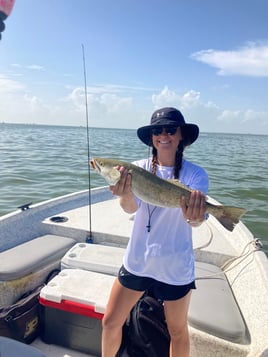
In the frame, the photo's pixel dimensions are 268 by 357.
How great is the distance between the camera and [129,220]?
17.7 ft

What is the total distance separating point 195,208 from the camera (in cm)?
242

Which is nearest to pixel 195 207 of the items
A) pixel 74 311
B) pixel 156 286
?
pixel 156 286

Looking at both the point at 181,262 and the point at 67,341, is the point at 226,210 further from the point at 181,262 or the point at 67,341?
the point at 67,341

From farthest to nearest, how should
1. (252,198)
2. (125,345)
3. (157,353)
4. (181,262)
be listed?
(252,198) → (125,345) → (157,353) → (181,262)

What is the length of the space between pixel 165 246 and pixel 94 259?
5.80ft

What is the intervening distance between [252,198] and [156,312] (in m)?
10.4

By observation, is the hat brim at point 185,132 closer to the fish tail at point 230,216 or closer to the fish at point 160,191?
the fish at point 160,191

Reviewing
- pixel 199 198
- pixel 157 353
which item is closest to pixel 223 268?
pixel 157 353

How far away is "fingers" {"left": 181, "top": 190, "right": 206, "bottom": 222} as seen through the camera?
242cm

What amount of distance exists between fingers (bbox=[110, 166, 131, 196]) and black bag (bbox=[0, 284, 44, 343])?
181 cm

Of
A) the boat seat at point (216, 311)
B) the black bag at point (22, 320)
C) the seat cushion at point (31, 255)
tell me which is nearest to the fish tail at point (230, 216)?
the boat seat at point (216, 311)

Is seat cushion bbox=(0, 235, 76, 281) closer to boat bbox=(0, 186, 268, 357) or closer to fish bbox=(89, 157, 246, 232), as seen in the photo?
boat bbox=(0, 186, 268, 357)

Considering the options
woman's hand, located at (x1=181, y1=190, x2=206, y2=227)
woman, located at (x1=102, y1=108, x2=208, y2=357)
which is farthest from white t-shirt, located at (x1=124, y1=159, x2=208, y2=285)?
woman's hand, located at (x1=181, y1=190, x2=206, y2=227)

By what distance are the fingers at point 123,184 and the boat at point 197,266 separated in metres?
1.44
